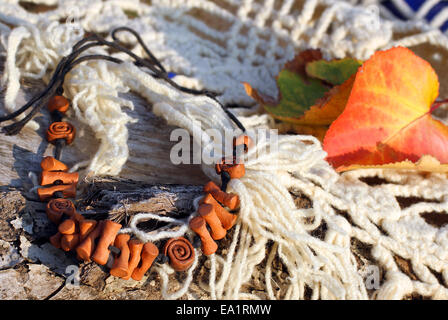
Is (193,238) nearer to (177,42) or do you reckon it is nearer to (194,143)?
(194,143)

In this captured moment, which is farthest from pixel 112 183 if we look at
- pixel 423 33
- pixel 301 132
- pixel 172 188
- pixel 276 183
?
pixel 423 33

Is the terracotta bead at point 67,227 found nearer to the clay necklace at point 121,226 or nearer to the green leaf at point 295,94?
the clay necklace at point 121,226

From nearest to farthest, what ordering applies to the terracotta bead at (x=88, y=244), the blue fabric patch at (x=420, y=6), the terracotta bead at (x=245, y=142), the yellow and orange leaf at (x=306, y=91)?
the terracotta bead at (x=88, y=244) → the terracotta bead at (x=245, y=142) → the yellow and orange leaf at (x=306, y=91) → the blue fabric patch at (x=420, y=6)

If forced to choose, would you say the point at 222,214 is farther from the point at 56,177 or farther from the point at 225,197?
the point at 56,177

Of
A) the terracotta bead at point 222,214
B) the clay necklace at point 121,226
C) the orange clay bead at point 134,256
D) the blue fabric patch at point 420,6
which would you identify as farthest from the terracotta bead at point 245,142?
the blue fabric patch at point 420,6

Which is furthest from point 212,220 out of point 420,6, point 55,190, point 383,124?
point 420,6

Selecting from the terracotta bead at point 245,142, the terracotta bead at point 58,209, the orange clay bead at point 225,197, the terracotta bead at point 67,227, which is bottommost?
the terracotta bead at point 58,209

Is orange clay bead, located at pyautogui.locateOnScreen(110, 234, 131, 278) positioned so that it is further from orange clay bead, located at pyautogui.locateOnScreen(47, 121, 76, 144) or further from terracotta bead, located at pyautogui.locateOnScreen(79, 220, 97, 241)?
orange clay bead, located at pyautogui.locateOnScreen(47, 121, 76, 144)
